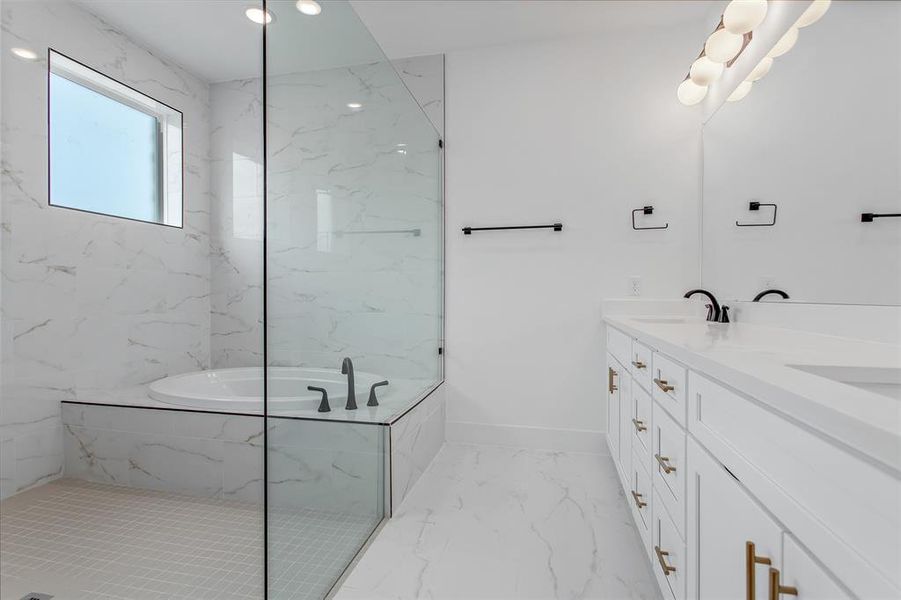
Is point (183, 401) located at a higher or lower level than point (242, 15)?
lower

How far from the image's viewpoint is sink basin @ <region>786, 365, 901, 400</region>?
30.4 inches

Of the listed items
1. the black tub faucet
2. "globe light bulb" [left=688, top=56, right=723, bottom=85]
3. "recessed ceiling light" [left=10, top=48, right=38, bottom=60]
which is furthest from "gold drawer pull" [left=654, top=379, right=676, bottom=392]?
"recessed ceiling light" [left=10, top=48, right=38, bottom=60]

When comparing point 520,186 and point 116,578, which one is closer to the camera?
point 116,578

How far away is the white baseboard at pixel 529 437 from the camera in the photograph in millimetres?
2595

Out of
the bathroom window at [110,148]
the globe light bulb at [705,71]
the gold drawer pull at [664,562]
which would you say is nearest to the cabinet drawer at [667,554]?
the gold drawer pull at [664,562]

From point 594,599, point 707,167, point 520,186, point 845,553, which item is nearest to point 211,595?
point 594,599

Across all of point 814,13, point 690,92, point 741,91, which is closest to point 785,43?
point 814,13

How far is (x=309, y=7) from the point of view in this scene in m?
1.27

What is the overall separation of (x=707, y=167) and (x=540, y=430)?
1.84 m

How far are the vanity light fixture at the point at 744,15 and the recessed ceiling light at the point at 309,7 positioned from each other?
5.60ft

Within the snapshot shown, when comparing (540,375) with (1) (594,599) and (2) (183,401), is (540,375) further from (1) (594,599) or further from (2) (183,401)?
(2) (183,401)

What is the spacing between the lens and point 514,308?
271 cm

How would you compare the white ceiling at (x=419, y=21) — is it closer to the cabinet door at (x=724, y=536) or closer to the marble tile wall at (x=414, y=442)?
the marble tile wall at (x=414, y=442)

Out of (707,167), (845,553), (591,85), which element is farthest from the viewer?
(591,85)
